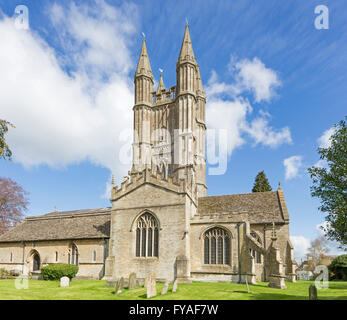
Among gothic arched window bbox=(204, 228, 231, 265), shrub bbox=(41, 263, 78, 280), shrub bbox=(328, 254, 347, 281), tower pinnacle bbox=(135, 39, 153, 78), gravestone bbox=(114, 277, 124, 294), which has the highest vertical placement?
tower pinnacle bbox=(135, 39, 153, 78)

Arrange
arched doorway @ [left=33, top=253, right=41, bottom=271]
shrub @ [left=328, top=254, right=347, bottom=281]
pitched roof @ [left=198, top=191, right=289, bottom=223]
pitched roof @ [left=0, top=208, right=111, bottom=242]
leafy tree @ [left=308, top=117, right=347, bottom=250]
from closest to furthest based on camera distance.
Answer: leafy tree @ [left=308, top=117, right=347, bottom=250], pitched roof @ [left=198, top=191, right=289, bottom=223], pitched roof @ [left=0, top=208, right=111, bottom=242], arched doorway @ [left=33, top=253, right=41, bottom=271], shrub @ [left=328, top=254, right=347, bottom=281]

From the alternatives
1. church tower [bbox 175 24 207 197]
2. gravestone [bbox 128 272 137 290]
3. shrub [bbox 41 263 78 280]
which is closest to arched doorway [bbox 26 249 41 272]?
shrub [bbox 41 263 78 280]

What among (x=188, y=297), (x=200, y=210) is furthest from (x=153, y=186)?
(x=188, y=297)

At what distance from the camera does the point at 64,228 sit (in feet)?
111

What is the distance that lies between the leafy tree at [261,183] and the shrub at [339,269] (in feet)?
54.2

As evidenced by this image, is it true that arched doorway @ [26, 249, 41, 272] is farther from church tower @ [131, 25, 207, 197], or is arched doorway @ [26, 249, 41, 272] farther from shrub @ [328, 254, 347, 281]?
shrub @ [328, 254, 347, 281]

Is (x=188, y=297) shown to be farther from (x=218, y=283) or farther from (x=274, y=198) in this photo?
(x=274, y=198)

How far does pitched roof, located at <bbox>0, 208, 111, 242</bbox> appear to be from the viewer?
31.5 m

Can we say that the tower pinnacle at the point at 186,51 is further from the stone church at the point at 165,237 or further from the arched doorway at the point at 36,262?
the arched doorway at the point at 36,262

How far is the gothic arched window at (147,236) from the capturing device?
86.7 feet

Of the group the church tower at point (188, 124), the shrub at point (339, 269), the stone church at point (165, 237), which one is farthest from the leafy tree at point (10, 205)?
the shrub at point (339, 269)

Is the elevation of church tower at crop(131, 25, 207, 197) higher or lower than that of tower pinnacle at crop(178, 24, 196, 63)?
lower

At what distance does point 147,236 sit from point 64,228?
Answer: 1235 centimetres

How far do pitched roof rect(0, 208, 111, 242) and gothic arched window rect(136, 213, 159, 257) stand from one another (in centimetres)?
434
